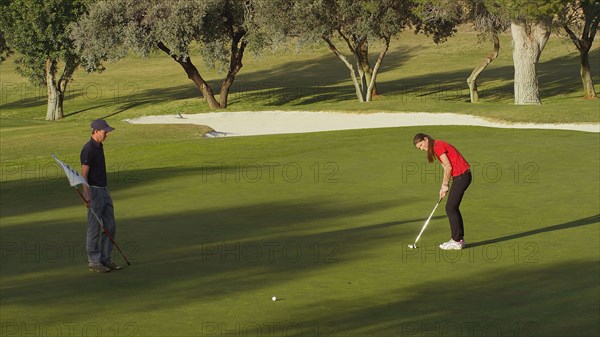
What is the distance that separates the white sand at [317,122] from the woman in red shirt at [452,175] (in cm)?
1951

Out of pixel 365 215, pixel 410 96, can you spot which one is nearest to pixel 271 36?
pixel 410 96

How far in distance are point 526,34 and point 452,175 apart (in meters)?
37.2

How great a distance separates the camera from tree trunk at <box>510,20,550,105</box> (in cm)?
5309

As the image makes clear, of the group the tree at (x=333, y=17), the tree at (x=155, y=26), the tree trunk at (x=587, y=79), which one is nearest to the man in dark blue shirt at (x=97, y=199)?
the tree at (x=333, y=17)

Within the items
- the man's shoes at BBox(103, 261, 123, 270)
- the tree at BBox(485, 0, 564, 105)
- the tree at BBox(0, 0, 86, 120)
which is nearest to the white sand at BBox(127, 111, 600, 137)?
the tree at BBox(485, 0, 564, 105)

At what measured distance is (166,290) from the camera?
14.1 metres

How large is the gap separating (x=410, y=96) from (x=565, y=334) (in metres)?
59.0

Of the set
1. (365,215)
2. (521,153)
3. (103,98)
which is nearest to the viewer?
(365,215)

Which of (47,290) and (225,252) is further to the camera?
(225,252)

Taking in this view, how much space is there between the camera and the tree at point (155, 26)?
5831 cm

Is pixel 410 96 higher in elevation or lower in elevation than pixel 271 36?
lower

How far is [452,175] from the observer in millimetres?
17844

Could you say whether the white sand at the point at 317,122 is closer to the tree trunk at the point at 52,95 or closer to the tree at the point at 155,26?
the tree at the point at 155,26

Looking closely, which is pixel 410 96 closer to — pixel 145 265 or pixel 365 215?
pixel 365 215
